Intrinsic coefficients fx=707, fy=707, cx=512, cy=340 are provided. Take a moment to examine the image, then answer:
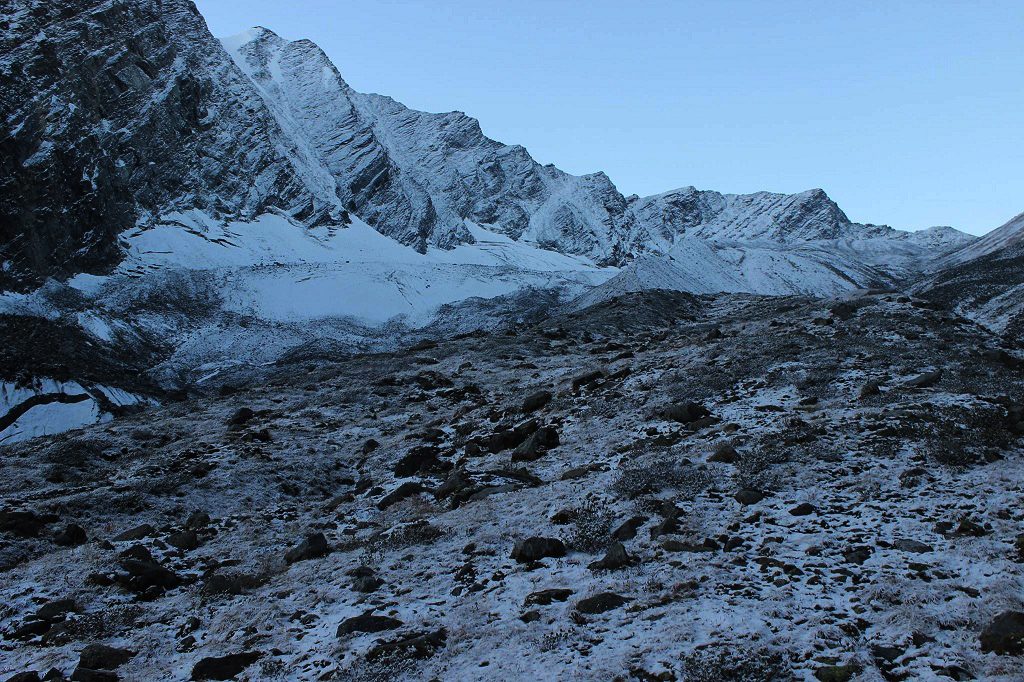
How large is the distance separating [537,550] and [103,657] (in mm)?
5966

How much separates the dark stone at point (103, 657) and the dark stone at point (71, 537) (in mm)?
4963

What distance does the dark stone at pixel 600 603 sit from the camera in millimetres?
9070

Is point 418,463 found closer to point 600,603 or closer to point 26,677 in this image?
point 600,603

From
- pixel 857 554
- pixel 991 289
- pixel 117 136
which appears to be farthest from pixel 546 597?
pixel 117 136

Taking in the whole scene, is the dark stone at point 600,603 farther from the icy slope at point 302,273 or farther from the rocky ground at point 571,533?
the icy slope at point 302,273

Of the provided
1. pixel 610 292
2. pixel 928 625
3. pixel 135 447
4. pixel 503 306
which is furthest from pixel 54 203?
pixel 928 625

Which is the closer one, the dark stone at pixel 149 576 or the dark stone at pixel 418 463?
the dark stone at pixel 149 576

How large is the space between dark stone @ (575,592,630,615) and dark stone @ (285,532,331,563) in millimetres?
5482

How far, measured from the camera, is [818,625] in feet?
27.0

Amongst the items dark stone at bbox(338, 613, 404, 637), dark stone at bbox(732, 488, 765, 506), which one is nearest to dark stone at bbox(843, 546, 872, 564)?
dark stone at bbox(732, 488, 765, 506)

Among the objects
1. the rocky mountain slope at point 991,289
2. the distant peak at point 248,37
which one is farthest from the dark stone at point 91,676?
the distant peak at point 248,37

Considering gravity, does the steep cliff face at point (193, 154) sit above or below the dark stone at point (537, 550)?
above

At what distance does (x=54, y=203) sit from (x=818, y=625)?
82982 millimetres

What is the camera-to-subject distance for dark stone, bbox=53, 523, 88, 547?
1333cm
